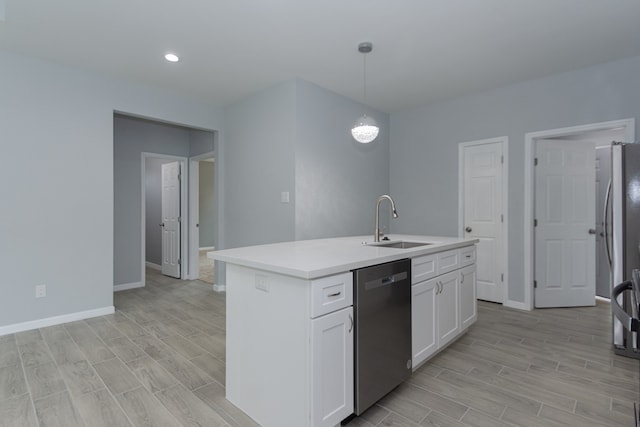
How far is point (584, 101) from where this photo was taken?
3422mm

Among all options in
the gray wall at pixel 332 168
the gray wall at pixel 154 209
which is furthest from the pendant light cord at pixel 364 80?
the gray wall at pixel 154 209

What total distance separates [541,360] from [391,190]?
3.01 meters

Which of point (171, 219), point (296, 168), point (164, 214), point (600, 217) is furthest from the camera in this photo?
point (164, 214)

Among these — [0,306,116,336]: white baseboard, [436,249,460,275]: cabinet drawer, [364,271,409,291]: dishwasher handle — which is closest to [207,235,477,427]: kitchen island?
[364,271,409,291]: dishwasher handle

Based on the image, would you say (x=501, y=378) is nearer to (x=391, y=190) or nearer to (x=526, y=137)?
(x=526, y=137)

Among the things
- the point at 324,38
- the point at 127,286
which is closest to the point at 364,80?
the point at 324,38

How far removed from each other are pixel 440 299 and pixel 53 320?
12.0 feet

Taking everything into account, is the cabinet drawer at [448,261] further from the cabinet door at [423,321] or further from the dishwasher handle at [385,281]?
the dishwasher handle at [385,281]

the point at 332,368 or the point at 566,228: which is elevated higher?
the point at 566,228

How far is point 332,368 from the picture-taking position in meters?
1.56

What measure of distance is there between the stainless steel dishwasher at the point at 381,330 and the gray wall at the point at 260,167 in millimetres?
1855

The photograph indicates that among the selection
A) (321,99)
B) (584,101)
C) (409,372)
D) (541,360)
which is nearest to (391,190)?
(321,99)

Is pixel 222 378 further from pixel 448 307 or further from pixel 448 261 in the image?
pixel 448 261

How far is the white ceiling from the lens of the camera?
2.40 meters
